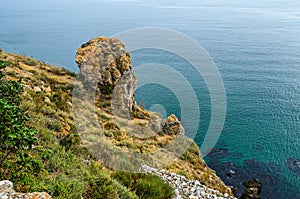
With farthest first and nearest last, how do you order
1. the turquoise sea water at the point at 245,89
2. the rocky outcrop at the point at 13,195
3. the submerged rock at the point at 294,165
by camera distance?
the turquoise sea water at the point at 245,89
the submerged rock at the point at 294,165
the rocky outcrop at the point at 13,195

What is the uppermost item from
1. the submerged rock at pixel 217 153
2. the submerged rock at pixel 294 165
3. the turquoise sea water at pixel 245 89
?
the turquoise sea water at pixel 245 89

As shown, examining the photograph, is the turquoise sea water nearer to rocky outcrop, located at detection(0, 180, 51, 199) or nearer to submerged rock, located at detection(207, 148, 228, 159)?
submerged rock, located at detection(207, 148, 228, 159)

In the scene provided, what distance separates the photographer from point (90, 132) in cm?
1338

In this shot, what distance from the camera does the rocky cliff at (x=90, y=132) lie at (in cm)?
683

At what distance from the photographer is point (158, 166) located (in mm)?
15266

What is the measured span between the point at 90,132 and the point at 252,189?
2615 centimetres

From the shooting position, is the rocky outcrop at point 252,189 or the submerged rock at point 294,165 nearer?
the rocky outcrop at point 252,189

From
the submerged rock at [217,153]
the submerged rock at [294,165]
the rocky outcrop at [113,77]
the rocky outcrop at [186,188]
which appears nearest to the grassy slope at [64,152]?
the rocky outcrop at [113,77]

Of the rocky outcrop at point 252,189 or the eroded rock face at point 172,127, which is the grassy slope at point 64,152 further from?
the rocky outcrop at point 252,189

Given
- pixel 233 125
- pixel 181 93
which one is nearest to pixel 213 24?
pixel 181 93

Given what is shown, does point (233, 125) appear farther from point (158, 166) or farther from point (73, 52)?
point (73, 52)

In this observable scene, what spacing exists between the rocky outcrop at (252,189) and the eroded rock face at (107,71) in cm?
1893

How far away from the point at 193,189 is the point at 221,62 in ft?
222

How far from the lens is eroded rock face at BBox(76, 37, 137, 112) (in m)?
22.5
